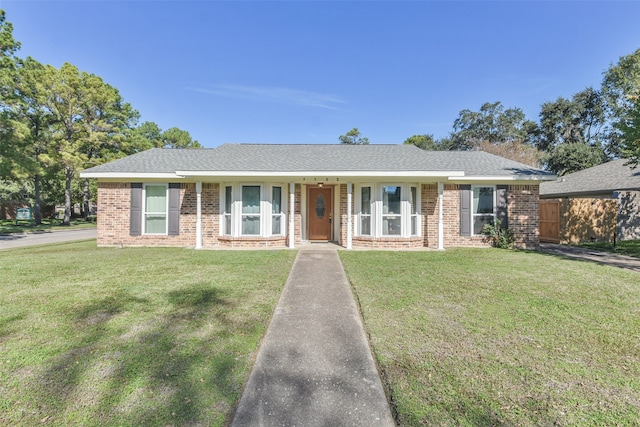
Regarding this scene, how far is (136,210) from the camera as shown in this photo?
1086cm

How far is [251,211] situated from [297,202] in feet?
5.83

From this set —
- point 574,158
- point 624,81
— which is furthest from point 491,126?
point 624,81

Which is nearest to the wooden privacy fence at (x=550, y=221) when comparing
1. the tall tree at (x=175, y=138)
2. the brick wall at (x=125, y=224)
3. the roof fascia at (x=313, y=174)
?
the roof fascia at (x=313, y=174)

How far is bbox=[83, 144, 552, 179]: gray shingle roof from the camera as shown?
1023 centimetres

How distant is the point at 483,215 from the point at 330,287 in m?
7.88

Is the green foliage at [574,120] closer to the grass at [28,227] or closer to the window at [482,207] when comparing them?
the window at [482,207]

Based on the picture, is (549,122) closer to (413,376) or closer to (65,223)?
(413,376)

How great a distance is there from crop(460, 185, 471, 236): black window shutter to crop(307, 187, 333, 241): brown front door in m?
4.85

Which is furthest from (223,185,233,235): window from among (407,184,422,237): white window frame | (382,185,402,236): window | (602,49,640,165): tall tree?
(602,49,640,165): tall tree

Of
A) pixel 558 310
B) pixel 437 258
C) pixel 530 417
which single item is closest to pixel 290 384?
pixel 530 417

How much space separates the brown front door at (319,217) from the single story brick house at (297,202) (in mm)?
567

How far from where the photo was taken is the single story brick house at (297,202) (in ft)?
34.0

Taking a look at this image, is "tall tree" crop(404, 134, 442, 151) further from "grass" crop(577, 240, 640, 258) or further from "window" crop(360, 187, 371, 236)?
"window" crop(360, 187, 371, 236)

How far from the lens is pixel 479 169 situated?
36.4ft
